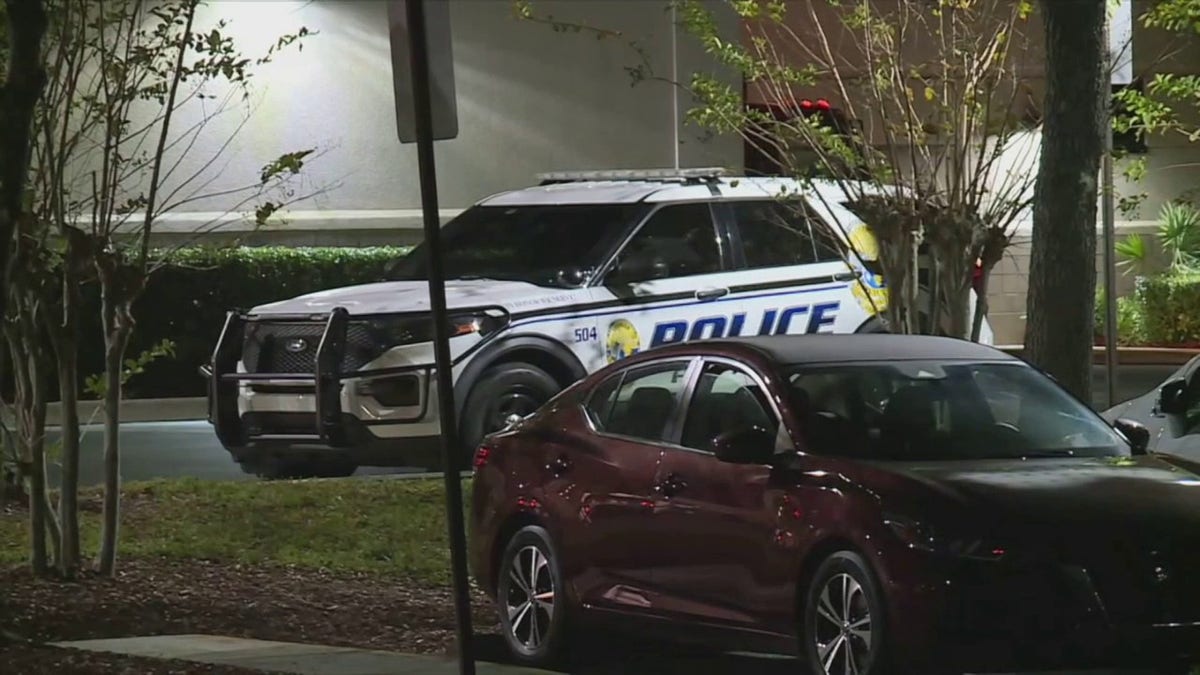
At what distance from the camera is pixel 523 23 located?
24.5 meters

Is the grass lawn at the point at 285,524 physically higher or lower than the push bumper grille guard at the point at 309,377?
lower

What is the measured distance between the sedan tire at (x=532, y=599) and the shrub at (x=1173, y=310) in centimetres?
1982

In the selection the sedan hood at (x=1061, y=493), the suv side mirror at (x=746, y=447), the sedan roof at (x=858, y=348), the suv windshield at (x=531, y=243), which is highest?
the suv windshield at (x=531, y=243)

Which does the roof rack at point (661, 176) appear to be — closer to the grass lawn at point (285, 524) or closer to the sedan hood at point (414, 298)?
the sedan hood at point (414, 298)

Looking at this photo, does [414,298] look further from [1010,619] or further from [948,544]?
[1010,619]

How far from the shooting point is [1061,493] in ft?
24.0

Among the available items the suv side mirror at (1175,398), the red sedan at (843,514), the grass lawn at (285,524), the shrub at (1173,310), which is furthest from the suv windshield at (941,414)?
the shrub at (1173,310)

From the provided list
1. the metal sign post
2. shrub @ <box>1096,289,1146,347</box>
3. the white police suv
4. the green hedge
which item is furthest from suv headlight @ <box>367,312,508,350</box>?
shrub @ <box>1096,289,1146,347</box>

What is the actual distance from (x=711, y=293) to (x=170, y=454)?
5.26 meters

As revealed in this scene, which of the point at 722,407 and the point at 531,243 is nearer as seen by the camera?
the point at 722,407

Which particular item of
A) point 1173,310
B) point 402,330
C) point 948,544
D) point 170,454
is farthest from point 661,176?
point 1173,310

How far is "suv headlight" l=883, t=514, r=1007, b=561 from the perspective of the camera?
23.0ft

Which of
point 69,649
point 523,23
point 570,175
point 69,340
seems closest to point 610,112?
point 523,23

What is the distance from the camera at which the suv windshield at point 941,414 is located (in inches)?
310
